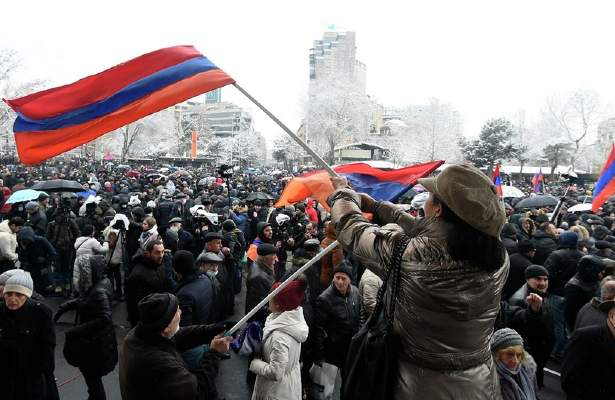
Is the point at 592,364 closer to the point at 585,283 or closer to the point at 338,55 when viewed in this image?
the point at 585,283

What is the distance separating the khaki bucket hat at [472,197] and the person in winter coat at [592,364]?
81.4 inches

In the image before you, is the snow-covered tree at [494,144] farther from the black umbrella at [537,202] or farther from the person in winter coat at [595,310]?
the person in winter coat at [595,310]

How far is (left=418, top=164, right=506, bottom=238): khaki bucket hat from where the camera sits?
1.62 m

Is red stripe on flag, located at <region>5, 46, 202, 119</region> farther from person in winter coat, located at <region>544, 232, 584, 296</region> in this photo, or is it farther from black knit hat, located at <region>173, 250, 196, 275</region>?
person in winter coat, located at <region>544, 232, 584, 296</region>

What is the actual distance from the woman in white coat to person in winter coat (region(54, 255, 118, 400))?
1466mm

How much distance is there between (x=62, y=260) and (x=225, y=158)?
6125cm

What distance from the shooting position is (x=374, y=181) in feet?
14.6

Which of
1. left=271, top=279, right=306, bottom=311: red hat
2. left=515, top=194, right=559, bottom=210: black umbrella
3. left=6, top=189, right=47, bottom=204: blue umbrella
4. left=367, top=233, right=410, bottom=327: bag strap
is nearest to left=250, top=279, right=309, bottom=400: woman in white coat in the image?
left=271, top=279, right=306, bottom=311: red hat

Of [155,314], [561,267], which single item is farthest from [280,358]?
[561,267]

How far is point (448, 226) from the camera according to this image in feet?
5.47

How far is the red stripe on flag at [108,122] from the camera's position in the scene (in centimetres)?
316

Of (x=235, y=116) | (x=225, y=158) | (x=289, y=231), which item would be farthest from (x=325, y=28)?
(x=289, y=231)

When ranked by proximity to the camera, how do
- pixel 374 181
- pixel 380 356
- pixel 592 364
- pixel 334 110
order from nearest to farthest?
pixel 380 356
pixel 592 364
pixel 374 181
pixel 334 110

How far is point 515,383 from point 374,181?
2185 mm
